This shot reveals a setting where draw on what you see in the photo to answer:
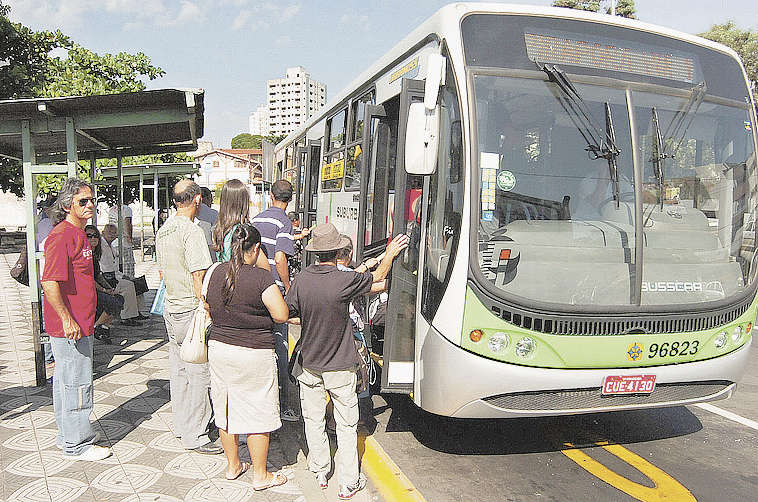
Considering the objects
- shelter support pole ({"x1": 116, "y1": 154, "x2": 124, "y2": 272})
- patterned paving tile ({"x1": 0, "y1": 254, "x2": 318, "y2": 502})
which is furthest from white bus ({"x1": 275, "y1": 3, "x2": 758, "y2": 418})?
shelter support pole ({"x1": 116, "y1": 154, "x2": 124, "y2": 272})

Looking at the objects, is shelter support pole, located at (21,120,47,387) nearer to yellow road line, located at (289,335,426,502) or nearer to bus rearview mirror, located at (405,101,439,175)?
yellow road line, located at (289,335,426,502)

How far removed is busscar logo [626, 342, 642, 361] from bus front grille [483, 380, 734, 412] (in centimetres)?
31

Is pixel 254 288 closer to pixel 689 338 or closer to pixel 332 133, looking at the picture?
pixel 689 338

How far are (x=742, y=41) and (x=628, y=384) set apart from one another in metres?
34.7

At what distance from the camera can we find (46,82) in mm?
21438

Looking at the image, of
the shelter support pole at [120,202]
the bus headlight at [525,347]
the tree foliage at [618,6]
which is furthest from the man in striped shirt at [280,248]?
the tree foliage at [618,6]

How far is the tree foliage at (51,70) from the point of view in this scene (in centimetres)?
2017

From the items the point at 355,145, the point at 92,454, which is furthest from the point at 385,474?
the point at 355,145

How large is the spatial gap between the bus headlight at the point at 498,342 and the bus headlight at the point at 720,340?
173cm

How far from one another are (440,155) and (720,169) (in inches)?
88.6

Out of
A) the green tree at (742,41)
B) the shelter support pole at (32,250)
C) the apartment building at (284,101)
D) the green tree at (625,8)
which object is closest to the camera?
the shelter support pole at (32,250)

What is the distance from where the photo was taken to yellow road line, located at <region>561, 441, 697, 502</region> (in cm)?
435

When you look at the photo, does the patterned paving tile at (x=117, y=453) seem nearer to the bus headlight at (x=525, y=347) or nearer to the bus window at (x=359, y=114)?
the bus headlight at (x=525, y=347)

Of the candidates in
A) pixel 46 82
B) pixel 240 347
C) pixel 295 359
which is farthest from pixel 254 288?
pixel 46 82
